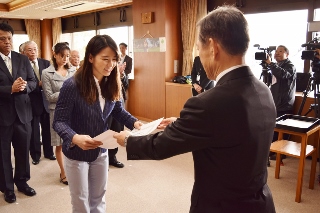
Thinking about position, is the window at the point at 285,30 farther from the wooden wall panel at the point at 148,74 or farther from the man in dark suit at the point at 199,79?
→ the wooden wall panel at the point at 148,74

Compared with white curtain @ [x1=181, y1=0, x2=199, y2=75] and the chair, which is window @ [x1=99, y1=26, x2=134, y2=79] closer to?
white curtain @ [x1=181, y1=0, x2=199, y2=75]

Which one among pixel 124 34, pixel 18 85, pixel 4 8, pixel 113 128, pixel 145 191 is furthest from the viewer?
pixel 4 8

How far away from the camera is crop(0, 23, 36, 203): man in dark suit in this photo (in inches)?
101

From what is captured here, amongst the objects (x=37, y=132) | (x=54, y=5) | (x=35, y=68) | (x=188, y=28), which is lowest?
(x=37, y=132)

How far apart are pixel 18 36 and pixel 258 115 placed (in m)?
10.9

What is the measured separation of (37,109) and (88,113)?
85.4 inches

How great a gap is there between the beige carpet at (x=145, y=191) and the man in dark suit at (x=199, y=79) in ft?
4.06

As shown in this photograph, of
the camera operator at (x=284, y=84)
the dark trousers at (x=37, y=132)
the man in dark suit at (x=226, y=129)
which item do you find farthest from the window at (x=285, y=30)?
the man in dark suit at (x=226, y=129)

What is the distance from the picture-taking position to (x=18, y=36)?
33.7 ft

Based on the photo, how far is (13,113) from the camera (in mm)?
2680

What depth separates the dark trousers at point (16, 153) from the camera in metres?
2.73

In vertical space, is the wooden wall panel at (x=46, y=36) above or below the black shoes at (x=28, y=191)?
above

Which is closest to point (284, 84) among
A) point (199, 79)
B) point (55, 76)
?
point (199, 79)

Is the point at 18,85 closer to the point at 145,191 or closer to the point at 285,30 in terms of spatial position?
the point at 145,191
